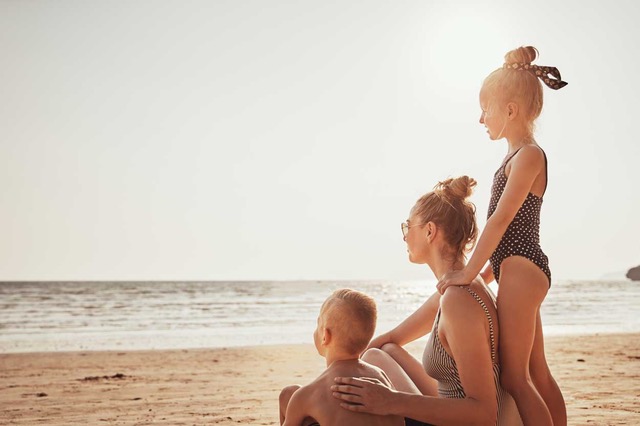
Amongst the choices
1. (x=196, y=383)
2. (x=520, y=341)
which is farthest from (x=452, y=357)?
(x=196, y=383)

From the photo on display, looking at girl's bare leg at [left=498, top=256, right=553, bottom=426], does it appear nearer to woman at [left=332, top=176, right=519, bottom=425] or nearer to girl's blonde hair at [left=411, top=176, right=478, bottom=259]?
woman at [left=332, top=176, right=519, bottom=425]

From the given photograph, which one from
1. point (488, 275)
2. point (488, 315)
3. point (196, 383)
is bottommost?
point (196, 383)

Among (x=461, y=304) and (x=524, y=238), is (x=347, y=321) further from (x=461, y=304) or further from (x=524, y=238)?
(x=524, y=238)

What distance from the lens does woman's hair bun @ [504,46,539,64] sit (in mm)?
3066

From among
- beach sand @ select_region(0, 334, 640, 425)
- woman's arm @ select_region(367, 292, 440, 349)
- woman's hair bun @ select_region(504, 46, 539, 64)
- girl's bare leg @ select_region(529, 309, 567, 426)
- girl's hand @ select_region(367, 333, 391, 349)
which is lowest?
beach sand @ select_region(0, 334, 640, 425)

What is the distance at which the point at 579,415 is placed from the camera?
6.18 m

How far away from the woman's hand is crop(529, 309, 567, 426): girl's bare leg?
865mm

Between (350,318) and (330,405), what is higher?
(350,318)

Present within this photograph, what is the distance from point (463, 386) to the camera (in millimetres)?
2371

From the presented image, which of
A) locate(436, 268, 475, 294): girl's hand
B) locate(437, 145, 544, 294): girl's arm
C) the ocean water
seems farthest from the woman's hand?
the ocean water

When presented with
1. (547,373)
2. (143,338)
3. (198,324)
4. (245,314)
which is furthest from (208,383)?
(245,314)

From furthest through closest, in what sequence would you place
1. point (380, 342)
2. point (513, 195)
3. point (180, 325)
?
point (180, 325), point (380, 342), point (513, 195)

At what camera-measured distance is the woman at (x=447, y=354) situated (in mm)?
2342

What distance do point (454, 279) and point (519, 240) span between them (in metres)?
0.56
